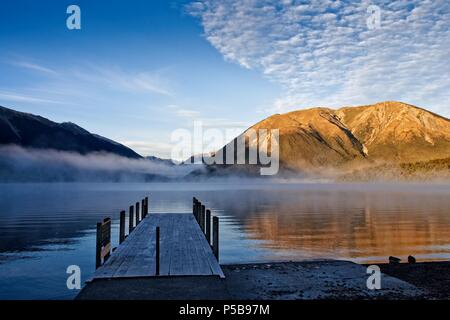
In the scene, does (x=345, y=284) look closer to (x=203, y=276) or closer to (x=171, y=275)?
(x=203, y=276)

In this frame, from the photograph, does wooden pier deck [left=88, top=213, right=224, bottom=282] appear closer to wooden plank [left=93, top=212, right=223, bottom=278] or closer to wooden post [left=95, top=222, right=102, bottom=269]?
wooden plank [left=93, top=212, right=223, bottom=278]

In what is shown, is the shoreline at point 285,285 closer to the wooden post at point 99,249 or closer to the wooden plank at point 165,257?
the wooden plank at point 165,257

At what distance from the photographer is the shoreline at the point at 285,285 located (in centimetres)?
1098

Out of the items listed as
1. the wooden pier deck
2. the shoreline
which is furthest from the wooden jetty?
the shoreline

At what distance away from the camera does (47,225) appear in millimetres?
43531

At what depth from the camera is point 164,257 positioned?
50.8 feet

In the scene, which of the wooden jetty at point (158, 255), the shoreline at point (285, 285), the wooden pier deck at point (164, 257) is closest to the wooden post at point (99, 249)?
the wooden jetty at point (158, 255)

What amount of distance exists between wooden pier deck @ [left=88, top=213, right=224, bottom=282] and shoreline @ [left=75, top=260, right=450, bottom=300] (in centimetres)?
60

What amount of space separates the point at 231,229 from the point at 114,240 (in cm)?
1225

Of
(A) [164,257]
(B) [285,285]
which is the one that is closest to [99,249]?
(A) [164,257]

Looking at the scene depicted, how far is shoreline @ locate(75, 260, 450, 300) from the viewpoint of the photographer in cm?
1098

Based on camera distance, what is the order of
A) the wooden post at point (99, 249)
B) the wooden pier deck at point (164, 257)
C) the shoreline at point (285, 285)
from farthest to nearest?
the wooden post at point (99, 249)
the wooden pier deck at point (164, 257)
the shoreline at point (285, 285)

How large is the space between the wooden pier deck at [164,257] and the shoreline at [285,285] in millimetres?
602
